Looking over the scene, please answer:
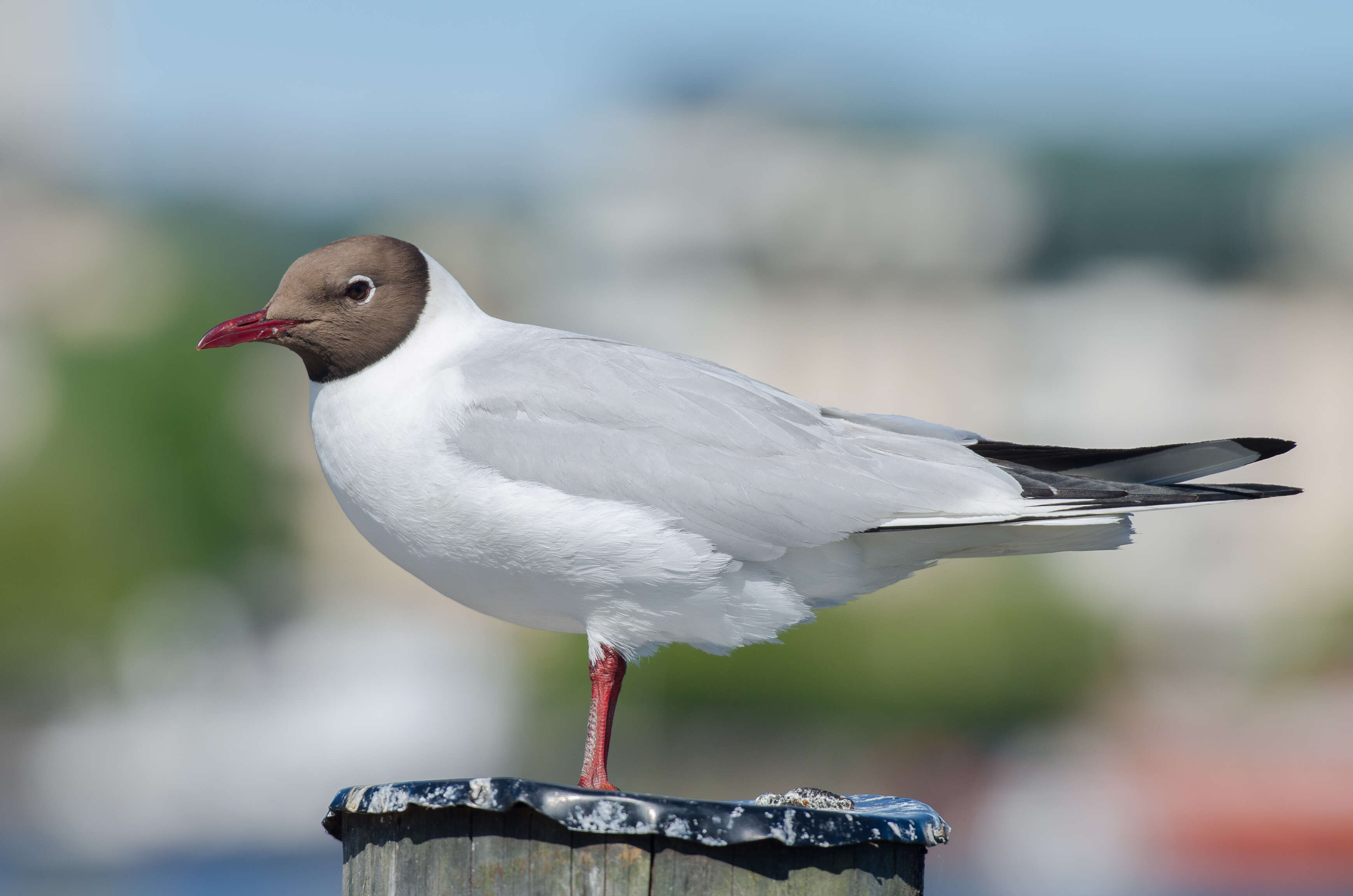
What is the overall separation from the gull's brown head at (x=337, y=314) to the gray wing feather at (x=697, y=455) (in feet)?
0.69

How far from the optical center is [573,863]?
1890mm

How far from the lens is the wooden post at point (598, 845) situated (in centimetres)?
188

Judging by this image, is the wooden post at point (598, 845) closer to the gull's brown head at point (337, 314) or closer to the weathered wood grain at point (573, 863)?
the weathered wood grain at point (573, 863)

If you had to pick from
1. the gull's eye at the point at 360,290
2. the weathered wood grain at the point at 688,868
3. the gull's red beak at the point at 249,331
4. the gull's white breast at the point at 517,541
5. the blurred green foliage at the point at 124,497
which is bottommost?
the weathered wood grain at the point at 688,868

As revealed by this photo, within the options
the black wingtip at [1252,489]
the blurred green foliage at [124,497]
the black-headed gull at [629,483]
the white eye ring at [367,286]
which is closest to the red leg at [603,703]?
the black-headed gull at [629,483]

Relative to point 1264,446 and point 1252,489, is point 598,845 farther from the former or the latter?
point 1264,446

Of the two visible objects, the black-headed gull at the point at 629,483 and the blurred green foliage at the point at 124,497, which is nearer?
the black-headed gull at the point at 629,483

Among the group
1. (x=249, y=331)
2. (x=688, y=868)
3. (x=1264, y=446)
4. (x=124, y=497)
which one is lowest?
(x=688, y=868)

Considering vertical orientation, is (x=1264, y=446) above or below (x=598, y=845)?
above

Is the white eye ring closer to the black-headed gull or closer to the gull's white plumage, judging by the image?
the black-headed gull

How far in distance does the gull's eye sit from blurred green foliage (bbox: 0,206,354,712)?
16495 millimetres

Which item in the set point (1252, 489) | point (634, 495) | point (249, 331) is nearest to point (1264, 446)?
point (1252, 489)

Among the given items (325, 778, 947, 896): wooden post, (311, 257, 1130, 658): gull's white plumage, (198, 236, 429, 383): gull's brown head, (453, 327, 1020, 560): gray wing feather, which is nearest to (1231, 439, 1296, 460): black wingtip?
(311, 257, 1130, 658): gull's white plumage

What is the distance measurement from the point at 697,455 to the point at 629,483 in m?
0.15
